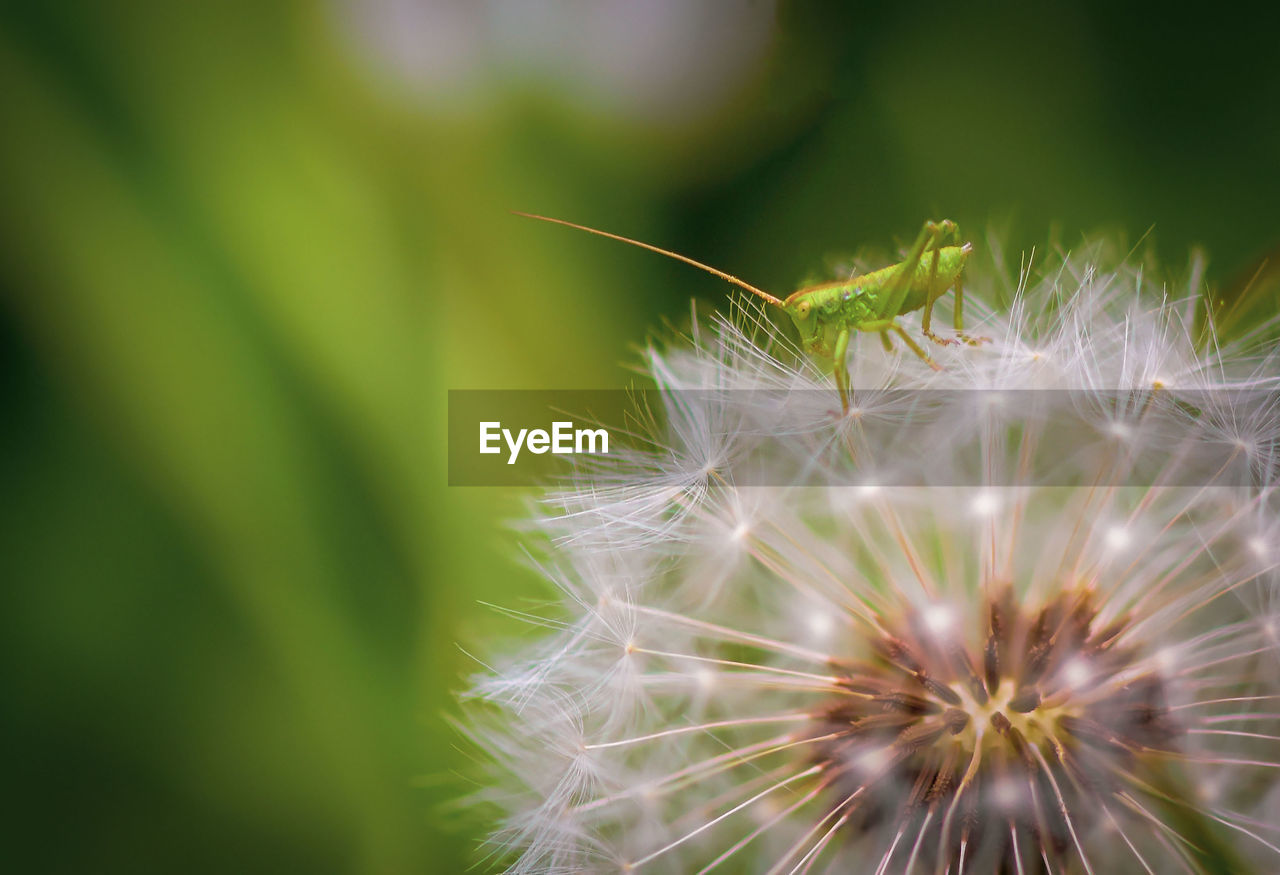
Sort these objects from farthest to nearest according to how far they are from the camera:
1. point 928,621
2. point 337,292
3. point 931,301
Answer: point 337,292 < point 931,301 < point 928,621

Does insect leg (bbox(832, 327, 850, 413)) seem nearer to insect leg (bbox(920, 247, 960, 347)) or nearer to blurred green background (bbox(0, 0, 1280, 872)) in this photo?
insect leg (bbox(920, 247, 960, 347))

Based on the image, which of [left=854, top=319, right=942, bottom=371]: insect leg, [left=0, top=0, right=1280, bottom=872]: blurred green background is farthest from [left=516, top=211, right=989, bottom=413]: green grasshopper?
[left=0, top=0, right=1280, bottom=872]: blurred green background

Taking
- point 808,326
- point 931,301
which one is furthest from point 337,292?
point 931,301

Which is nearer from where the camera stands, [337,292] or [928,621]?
[928,621]

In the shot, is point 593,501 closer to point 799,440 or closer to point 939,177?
point 799,440

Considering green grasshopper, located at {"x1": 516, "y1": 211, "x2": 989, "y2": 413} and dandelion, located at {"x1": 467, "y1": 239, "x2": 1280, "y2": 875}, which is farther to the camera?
green grasshopper, located at {"x1": 516, "y1": 211, "x2": 989, "y2": 413}

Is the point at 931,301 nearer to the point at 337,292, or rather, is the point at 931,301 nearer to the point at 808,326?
the point at 808,326
